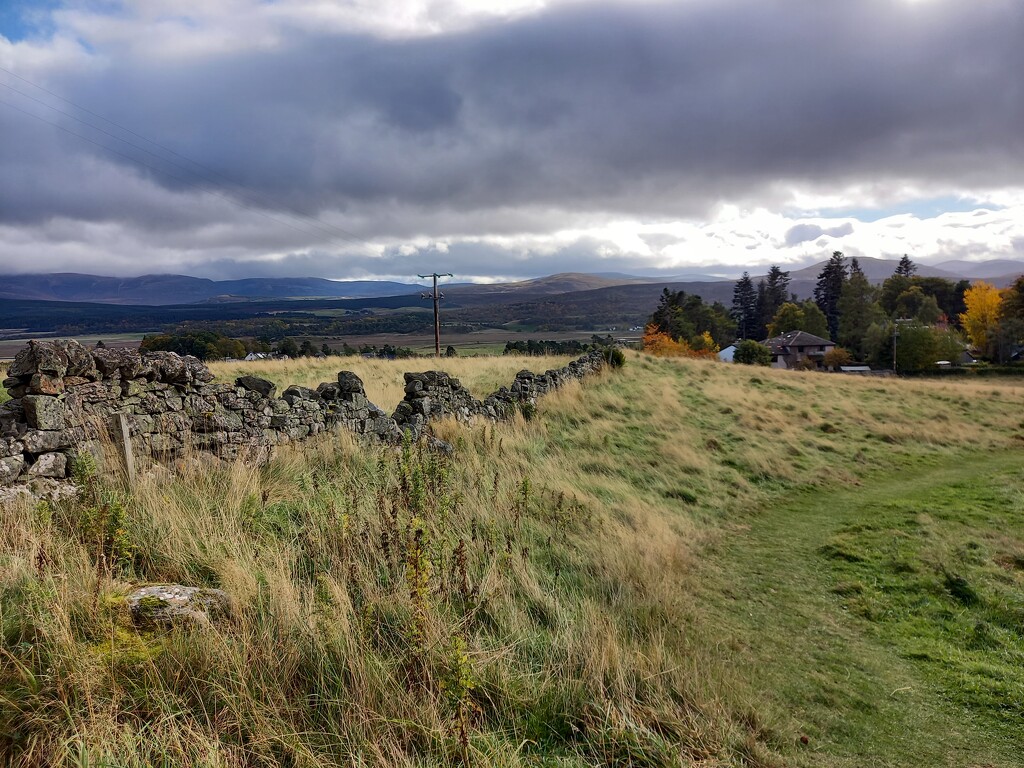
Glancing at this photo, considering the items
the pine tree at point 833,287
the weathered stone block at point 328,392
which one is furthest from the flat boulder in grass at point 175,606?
the pine tree at point 833,287

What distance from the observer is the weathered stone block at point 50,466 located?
5473 mm

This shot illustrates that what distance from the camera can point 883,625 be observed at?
555 cm

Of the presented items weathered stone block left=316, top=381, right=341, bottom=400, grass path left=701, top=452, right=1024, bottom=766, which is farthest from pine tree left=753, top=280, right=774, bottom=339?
weathered stone block left=316, top=381, right=341, bottom=400

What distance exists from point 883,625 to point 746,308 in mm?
96471

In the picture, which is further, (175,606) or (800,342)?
(800,342)

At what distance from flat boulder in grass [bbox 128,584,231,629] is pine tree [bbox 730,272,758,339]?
9755 centimetres

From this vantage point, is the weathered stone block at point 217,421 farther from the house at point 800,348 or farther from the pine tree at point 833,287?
the pine tree at point 833,287

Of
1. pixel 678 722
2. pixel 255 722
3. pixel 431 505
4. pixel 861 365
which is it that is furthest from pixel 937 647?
pixel 861 365

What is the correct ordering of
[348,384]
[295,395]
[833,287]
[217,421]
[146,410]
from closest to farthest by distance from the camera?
1. [146,410]
2. [217,421]
3. [295,395]
4. [348,384]
5. [833,287]

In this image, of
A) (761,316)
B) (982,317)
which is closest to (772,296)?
(761,316)

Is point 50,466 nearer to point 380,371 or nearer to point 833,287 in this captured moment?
point 380,371

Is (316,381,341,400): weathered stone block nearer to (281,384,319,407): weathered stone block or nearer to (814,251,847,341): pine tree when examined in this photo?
(281,384,319,407): weathered stone block

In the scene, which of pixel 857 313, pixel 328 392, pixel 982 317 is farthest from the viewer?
pixel 857 313

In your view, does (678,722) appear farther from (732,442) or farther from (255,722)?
(732,442)
